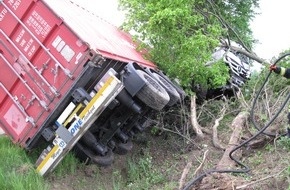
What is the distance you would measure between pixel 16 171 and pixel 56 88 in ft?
3.81

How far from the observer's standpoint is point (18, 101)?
5352 mm

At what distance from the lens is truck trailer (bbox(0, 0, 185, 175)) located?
16.4ft

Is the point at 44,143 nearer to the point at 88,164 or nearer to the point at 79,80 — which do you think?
the point at 88,164

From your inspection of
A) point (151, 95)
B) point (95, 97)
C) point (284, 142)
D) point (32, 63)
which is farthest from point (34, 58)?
point (284, 142)

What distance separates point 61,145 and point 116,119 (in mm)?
1173

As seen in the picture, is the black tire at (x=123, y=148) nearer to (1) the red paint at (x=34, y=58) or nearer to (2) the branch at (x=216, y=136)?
(2) the branch at (x=216, y=136)

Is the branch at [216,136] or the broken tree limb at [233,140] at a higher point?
the broken tree limb at [233,140]

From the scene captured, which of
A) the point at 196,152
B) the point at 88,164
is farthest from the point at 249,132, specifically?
the point at 88,164

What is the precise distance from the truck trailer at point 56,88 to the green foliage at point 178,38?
9.42ft

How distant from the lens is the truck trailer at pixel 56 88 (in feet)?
16.4

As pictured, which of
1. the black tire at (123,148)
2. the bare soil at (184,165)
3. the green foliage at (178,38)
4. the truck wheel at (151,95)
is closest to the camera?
the bare soil at (184,165)

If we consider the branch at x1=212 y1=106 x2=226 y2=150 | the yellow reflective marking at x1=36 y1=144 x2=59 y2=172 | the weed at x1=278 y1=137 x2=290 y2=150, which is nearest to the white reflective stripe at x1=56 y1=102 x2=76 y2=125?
the yellow reflective marking at x1=36 y1=144 x2=59 y2=172

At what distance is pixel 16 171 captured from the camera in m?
4.95

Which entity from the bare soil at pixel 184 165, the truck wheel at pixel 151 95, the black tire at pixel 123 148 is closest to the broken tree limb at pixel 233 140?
the bare soil at pixel 184 165
